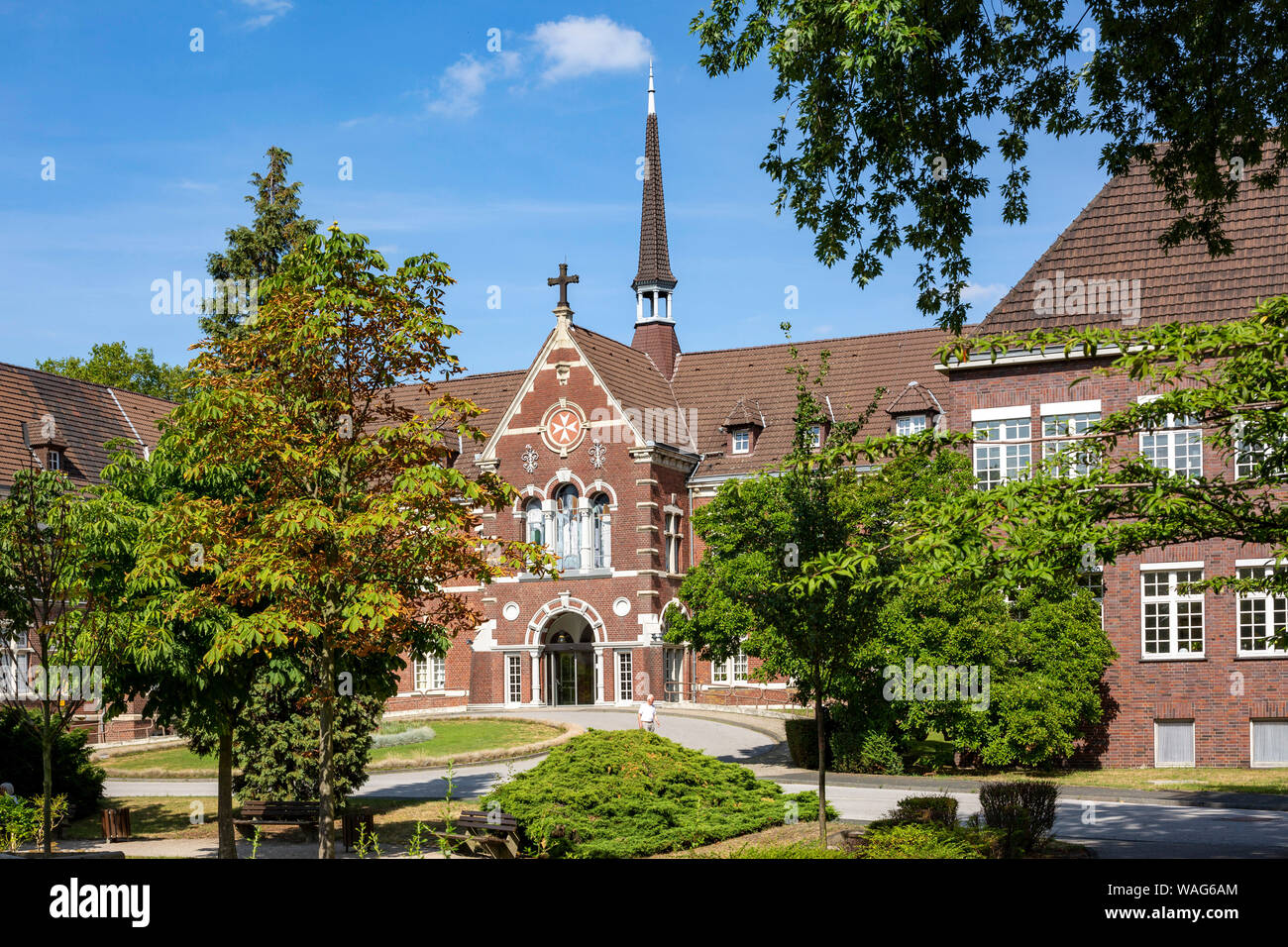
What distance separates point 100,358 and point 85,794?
45218mm

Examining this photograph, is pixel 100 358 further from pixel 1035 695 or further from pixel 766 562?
pixel 1035 695

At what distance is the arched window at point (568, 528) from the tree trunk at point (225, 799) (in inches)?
1186

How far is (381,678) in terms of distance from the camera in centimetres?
1828

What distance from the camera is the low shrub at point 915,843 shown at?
512 inches

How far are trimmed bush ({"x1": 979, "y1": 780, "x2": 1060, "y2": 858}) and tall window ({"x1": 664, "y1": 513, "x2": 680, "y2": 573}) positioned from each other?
32856 millimetres

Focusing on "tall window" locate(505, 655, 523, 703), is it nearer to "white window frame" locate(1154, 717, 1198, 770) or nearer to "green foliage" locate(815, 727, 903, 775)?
"green foliage" locate(815, 727, 903, 775)

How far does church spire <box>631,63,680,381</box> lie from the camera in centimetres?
5606

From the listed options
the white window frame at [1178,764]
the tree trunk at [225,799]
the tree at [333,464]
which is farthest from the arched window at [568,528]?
the tree at [333,464]

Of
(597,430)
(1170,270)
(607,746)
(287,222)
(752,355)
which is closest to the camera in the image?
(607,746)

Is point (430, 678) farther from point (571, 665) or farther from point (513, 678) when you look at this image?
point (571, 665)

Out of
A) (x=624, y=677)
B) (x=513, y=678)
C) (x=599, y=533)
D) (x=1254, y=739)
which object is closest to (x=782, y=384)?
(x=599, y=533)

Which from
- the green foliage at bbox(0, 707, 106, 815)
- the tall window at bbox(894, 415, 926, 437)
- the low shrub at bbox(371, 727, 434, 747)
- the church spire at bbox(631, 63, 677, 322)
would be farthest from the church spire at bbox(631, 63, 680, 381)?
the green foliage at bbox(0, 707, 106, 815)

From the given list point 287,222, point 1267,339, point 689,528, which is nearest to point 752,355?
point 689,528
